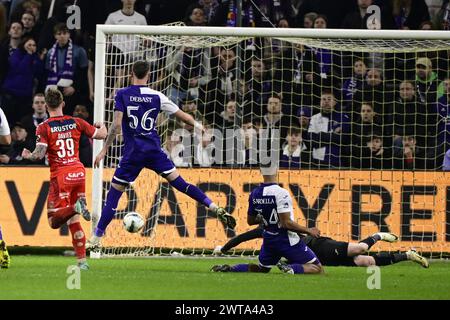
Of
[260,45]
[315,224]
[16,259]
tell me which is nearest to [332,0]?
[260,45]

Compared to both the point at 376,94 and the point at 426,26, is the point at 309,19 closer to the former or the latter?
Answer: the point at 376,94

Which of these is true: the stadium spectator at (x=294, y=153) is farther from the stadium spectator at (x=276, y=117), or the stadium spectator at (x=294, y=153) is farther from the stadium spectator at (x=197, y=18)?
the stadium spectator at (x=197, y=18)

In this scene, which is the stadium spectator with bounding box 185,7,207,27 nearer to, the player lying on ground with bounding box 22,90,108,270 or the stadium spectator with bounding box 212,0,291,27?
the stadium spectator with bounding box 212,0,291,27

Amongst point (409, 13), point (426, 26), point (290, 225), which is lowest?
point (290, 225)

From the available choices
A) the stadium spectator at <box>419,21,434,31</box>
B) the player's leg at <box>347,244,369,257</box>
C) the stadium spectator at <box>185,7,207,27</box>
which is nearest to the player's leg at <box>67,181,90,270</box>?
the player's leg at <box>347,244,369,257</box>

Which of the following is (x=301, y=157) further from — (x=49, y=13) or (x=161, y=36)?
(x=49, y=13)

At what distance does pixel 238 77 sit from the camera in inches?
709

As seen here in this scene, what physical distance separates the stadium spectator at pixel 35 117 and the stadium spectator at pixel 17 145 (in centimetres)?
10

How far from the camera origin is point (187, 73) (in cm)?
1869

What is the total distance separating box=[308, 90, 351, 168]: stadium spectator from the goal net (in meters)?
0.02

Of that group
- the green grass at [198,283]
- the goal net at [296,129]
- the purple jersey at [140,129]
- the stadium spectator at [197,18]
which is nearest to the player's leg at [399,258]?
the green grass at [198,283]

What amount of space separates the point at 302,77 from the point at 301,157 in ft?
4.57

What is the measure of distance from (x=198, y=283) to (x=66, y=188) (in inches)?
84.5

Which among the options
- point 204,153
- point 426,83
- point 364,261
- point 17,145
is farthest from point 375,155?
point 17,145
